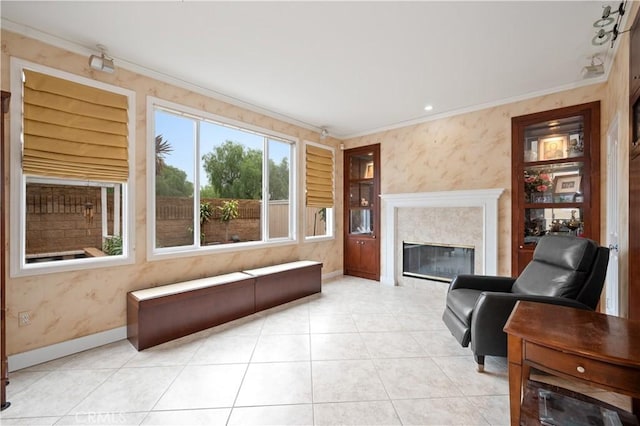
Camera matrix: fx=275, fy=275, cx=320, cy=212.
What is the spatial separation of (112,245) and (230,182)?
1540 mm

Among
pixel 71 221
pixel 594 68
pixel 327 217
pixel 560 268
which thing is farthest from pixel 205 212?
pixel 594 68

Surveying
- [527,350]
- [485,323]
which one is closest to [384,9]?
[527,350]

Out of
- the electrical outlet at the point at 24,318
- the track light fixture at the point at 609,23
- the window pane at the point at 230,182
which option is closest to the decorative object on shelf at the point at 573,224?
the track light fixture at the point at 609,23

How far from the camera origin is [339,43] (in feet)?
7.93

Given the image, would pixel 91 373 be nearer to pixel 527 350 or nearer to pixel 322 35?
pixel 527 350

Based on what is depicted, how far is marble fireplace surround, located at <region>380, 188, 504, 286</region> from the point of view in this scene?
144 inches

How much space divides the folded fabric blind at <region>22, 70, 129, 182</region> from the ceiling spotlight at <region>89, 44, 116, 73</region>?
22cm

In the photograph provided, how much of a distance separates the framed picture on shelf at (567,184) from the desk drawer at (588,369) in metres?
2.91

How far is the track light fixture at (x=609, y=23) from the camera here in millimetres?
1947

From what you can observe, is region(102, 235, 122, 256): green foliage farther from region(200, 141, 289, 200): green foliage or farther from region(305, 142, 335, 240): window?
region(305, 142, 335, 240): window

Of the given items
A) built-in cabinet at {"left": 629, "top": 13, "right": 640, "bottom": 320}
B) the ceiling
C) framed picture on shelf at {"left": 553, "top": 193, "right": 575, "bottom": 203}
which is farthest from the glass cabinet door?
built-in cabinet at {"left": 629, "top": 13, "right": 640, "bottom": 320}

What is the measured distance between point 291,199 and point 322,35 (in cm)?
261

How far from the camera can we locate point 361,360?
233 cm

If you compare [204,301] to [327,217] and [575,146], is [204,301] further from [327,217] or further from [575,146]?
[575,146]
